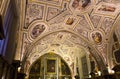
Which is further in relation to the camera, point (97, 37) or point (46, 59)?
point (46, 59)

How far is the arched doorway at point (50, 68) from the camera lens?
56.6 feet

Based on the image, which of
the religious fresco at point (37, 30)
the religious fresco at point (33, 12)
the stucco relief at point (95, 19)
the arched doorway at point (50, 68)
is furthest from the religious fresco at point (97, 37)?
the arched doorway at point (50, 68)

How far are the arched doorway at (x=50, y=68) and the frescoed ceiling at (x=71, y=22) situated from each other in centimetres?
656

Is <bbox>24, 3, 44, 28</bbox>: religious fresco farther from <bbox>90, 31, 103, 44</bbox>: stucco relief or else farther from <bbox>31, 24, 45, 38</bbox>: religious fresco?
<bbox>90, 31, 103, 44</bbox>: stucco relief

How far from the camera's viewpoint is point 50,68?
17.8 m

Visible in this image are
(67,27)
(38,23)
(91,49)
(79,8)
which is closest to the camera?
(79,8)

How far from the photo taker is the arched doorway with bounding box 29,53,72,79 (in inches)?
679

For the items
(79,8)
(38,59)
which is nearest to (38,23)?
(79,8)

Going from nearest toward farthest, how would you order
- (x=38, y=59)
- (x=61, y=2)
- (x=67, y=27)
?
(x=61, y=2)
(x=67, y=27)
(x=38, y=59)

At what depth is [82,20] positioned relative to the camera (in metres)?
10.3

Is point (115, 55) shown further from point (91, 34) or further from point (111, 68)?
point (91, 34)

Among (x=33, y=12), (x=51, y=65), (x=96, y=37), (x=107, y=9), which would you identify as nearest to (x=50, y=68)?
(x=51, y=65)

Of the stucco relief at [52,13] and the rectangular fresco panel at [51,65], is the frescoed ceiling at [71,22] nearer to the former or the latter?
the stucco relief at [52,13]

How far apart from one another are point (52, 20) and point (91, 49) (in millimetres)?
4595
